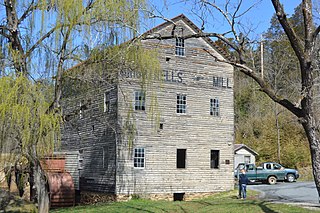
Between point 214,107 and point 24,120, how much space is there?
15419 mm

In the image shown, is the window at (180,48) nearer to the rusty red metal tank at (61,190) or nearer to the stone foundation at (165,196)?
the stone foundation at (165,196)

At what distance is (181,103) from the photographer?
2405 cm

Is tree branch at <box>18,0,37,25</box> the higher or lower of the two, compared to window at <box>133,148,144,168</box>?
higher

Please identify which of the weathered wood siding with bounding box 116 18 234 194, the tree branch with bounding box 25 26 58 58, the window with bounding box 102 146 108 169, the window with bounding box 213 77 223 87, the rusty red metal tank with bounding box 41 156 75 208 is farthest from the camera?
the window with bounding box 213 77 223 87

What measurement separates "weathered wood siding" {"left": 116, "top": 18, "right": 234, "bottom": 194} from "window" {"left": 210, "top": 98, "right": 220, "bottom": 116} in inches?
9.5

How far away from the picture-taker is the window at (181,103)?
2392 centimetres

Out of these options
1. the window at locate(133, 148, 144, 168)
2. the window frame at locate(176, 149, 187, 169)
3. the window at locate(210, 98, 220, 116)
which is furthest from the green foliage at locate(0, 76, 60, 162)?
the window at locate(210, 98, 220, 116)

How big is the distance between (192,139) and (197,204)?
18.9 ft

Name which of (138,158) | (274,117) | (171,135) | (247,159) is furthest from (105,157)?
(274,117)

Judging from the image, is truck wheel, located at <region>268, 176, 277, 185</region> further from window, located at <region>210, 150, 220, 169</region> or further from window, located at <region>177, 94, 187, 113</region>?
window, located at <region>177, 94, 187, 113</region>

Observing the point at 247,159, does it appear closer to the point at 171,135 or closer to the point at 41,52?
the point at 171,135

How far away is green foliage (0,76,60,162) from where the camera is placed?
11.0 metres

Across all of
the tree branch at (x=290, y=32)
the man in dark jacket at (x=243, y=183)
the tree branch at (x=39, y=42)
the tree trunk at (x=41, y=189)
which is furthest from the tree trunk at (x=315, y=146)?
the man in dark jacket at (x=243, y=183)

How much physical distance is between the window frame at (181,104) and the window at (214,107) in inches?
69.6
